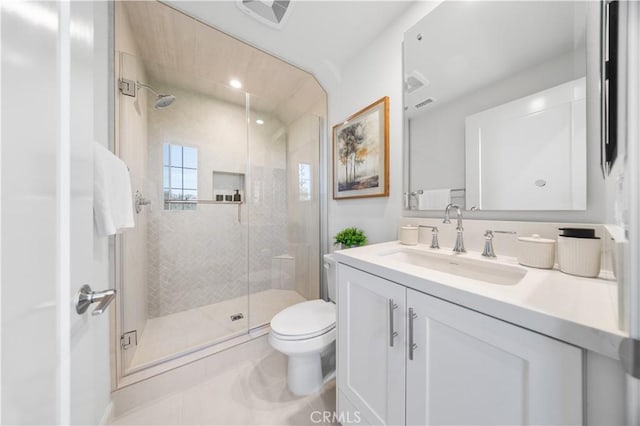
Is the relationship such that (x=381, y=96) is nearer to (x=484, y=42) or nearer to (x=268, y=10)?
(x=484, y=42)

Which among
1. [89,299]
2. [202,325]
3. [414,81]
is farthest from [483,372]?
[202,325]

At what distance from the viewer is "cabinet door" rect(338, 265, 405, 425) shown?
725 mm

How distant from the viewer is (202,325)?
1770 millimetres

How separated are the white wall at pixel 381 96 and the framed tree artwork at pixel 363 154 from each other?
1.8 inches

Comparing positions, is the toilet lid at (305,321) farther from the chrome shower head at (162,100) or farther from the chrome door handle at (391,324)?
the chrome shower head at (162,100)

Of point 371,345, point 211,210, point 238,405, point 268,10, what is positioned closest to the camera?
point 371,345

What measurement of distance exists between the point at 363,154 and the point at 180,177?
166 centimetres

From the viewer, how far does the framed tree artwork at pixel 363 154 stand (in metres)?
1.42

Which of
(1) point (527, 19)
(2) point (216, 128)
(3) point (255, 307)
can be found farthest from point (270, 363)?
(1) point (527, 19)

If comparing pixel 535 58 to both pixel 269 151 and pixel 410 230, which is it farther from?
pixel 269 151

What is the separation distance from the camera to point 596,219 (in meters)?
0.73

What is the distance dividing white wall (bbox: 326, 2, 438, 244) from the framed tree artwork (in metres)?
0.05

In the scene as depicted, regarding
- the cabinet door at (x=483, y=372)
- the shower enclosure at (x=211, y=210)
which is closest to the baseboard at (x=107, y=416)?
the shower enclosure at (x=211, y=210)

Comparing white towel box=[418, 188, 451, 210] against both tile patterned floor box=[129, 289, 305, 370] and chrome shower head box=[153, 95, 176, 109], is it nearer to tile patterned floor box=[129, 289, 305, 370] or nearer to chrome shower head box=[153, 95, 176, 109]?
tile patterned floor box=[129, 289, 305, 370]
